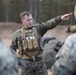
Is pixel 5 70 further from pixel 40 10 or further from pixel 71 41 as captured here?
pixel 40 10

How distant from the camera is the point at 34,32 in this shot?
27.3 ft

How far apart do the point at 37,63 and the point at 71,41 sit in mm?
4295

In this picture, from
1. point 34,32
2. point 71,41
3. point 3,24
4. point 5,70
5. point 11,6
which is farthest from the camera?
point 11,6

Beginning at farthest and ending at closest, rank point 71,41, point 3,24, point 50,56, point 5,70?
point 3,24, point 50,56, point 71,41, point 5,70

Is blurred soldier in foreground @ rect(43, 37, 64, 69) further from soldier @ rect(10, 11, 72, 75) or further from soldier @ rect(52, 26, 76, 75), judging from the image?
soldier @ rect(52, 26, 76, 75)

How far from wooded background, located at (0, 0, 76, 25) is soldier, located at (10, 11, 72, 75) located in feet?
67.2

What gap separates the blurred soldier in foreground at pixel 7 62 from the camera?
3.74m

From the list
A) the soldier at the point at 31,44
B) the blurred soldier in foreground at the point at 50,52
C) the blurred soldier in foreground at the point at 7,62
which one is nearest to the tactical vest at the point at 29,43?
the soldier at the point at 31,44

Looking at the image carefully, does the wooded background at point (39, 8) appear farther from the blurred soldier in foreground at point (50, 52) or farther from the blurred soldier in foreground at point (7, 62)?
the blurred soldier in foreground at point (7, 62)

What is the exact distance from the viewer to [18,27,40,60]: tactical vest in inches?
325

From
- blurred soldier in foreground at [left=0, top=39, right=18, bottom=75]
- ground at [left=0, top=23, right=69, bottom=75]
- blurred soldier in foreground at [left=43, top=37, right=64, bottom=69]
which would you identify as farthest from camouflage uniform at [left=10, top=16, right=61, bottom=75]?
ground at [left=0, top=23, right=69, bottom=75]

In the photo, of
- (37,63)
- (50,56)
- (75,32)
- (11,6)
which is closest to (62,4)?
(11,6)

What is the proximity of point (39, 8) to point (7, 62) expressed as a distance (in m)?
26.5

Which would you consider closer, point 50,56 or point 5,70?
point 5,70
